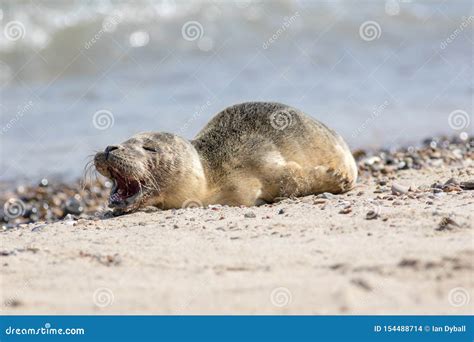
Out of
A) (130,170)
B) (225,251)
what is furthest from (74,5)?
(225,251)

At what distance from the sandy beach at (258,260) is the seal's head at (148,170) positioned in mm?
159

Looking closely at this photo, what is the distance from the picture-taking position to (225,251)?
15.8ft

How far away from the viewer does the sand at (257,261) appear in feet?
12.8

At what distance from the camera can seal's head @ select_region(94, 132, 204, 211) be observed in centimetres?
632

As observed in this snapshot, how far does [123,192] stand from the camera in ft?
21.4

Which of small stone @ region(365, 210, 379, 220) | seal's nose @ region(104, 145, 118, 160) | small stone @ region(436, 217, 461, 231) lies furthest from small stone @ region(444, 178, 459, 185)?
seal's nose @ region(104, 145, 118, 160)

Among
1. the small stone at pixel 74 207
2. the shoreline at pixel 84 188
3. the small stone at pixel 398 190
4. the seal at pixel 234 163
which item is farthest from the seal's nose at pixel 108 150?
the small stone at pixel 74 207

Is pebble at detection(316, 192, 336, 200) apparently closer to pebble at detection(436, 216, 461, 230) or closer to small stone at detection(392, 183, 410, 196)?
small stone at detection(392, 183, 410, 196)

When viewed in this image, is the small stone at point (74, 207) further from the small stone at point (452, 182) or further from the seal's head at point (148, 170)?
the small stone at point (452, 182)

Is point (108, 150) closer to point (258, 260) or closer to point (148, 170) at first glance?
point (148, 170)

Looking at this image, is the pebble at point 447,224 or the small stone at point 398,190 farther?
the small stone at point 398,190

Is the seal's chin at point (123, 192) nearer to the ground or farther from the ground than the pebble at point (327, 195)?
farther from the ground

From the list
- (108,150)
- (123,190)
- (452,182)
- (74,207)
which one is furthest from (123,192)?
(452,182)
